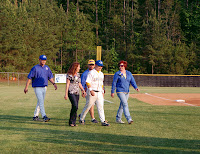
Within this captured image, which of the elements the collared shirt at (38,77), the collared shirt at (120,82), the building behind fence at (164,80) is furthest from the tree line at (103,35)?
the collared shirt at (120,82)

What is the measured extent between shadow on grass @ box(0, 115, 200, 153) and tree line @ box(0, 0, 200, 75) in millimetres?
48659

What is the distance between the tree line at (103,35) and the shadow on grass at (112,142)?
1916 inches

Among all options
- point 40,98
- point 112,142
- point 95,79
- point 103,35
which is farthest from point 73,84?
point 103,35

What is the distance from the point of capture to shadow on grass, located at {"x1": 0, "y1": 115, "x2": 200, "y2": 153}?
289 inches

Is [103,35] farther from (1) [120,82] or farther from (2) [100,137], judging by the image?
(2) [100,137]

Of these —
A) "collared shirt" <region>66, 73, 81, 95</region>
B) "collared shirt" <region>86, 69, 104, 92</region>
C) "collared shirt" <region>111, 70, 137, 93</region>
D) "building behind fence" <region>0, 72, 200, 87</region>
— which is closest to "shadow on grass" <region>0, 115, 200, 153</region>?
"collared shirt" <region>66, 73, 81, 95</region>

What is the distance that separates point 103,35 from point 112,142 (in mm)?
77570

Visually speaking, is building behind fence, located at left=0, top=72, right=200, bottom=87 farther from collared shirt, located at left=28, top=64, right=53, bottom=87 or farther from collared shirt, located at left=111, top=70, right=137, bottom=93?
collared shirt, located at left=111, top=70, right=137, bottom=93

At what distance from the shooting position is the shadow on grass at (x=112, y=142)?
7.34 metres

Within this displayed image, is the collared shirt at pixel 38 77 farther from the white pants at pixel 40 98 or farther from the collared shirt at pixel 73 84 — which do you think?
the collared shirt at pixel 73 84

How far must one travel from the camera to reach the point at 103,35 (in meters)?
84.9

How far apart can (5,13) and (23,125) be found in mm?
51097

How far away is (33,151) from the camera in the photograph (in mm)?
7164

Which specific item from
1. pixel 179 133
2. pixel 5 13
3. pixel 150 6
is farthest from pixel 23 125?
pixel 150 6
